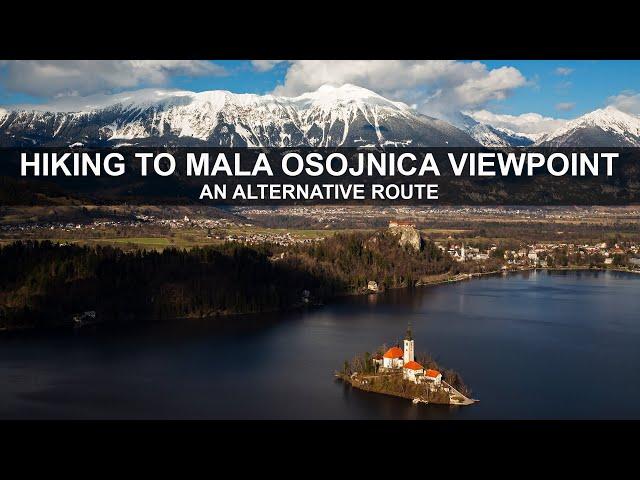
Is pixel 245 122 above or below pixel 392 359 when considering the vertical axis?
above

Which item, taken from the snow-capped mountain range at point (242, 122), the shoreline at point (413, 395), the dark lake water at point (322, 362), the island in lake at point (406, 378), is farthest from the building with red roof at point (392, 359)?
the snow-capped mountain range at point (242, 122)

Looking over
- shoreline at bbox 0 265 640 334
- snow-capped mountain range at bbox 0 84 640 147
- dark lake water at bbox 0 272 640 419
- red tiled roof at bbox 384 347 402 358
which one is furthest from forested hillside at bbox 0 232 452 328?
snow-capped mountain range at bbox 0 84 640 147

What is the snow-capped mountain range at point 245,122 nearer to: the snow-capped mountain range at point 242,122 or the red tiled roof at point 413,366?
the snow-capped mountain range at point 242,122

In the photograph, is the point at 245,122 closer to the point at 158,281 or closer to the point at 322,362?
the point at 158,281

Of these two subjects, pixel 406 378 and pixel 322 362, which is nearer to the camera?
pixel 406 378

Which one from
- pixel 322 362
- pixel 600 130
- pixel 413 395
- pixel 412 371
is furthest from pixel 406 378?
pixel 600 130

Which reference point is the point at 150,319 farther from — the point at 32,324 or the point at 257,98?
the point at 257,98

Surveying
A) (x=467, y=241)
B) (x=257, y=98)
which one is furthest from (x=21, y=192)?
(x=257, y=98)
